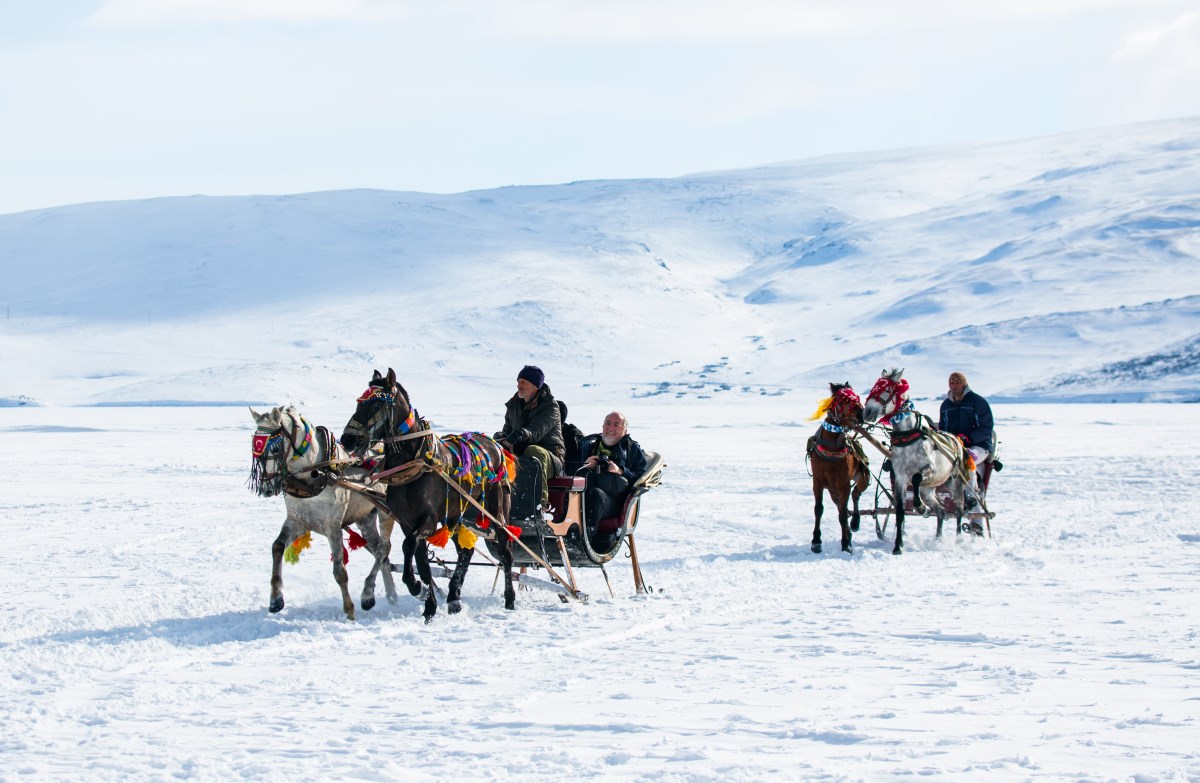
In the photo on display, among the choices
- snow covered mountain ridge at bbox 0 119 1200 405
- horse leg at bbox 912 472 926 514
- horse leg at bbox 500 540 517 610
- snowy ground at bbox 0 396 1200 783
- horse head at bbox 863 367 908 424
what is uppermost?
snow covered mountain ridge at bbox 0 119 1200 405

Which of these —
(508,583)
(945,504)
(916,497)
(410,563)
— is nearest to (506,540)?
(508,583)

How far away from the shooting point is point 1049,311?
378 feet

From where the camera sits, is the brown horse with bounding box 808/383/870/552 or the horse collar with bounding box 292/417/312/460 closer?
the horse collar with bounding box 292/417/312/460

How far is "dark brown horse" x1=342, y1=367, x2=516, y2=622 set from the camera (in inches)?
366

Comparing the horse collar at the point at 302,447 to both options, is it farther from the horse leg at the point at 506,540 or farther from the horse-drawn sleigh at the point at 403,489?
the horse leg at the point at 506,540

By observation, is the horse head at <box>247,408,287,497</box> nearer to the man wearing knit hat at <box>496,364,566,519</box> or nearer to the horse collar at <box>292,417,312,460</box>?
the horse collar at <box>292,417,312,460</box>

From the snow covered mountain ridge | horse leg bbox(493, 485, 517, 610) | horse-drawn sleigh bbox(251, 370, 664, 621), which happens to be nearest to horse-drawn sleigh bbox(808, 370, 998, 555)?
horse-drawn sleigh bbox(251, 370, 664, 621)

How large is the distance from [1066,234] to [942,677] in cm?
13911

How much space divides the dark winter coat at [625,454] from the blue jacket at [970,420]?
5380 mm

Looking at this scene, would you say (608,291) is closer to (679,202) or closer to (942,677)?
(679,202)

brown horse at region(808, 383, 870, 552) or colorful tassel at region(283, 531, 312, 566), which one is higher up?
brown horse at region(808, 383, 870, 552)

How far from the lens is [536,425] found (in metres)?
10.6

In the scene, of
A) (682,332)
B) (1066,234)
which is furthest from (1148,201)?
(682,332)

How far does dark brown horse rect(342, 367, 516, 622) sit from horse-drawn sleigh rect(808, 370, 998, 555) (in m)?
4.61
